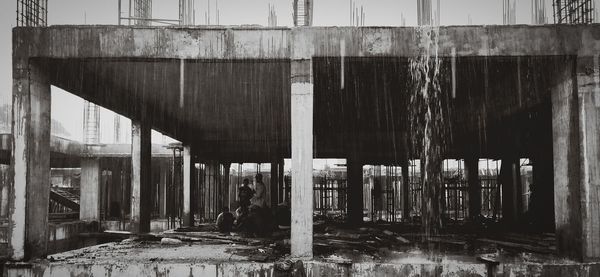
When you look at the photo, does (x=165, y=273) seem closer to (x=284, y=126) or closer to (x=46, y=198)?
(x=46, y=198)

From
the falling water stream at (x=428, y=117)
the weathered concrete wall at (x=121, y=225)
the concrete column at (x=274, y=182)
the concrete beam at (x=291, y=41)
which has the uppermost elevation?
the concrete beam at (x=291, y=41)

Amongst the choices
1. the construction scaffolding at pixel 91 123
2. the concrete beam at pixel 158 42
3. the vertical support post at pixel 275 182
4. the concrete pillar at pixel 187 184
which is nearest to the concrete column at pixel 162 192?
the construction scaffolding at pixel 91 123

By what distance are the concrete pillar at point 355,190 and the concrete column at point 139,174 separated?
23.1 ft

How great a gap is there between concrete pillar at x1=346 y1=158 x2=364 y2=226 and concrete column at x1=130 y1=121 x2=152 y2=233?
7053 mm

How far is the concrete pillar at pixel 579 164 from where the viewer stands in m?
7.91

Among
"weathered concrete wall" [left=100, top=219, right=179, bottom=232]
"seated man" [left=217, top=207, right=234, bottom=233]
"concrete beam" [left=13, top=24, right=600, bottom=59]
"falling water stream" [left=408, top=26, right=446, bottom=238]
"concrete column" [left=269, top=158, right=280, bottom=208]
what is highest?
"concrete beam" [left=13, top=24, right=600, bottom=59]

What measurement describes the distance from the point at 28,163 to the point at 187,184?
11.1m

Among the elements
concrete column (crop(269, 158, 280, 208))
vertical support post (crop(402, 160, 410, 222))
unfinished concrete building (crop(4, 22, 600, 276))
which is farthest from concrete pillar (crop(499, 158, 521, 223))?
unfinished concrete building (crop(4, 22, 600, 276))

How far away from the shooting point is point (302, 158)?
323 inches

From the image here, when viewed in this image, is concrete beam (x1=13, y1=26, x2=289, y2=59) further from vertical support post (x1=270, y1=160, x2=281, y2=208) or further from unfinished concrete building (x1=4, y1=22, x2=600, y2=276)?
vertical support post (x1=270, y1=160, x2=281, y2=208)

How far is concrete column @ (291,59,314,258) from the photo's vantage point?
813 centimetres

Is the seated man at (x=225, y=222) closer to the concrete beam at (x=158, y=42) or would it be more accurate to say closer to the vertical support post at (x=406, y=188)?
the concrete beam at (x=158, y=42)

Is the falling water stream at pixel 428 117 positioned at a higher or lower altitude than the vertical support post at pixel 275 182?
higher

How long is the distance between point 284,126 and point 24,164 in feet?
30.5
